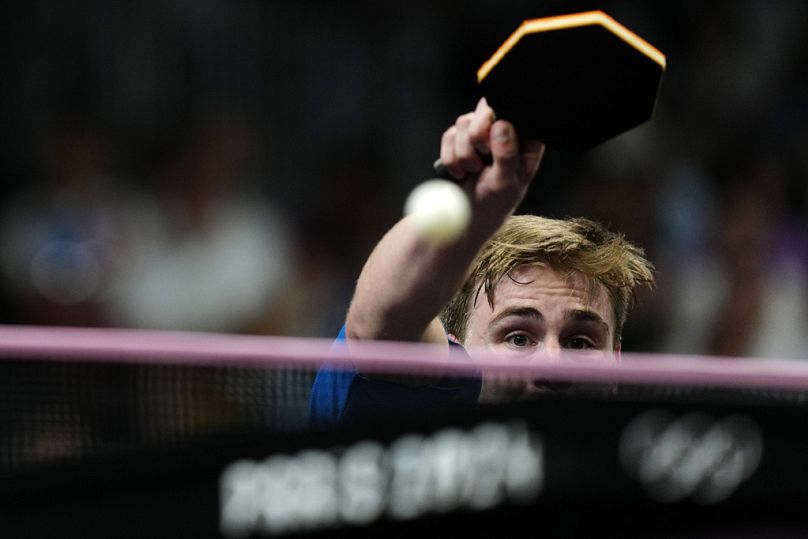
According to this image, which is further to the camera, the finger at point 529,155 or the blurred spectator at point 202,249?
the blurred spectator at point 202,249

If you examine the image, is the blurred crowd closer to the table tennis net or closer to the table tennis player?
the table tennis player

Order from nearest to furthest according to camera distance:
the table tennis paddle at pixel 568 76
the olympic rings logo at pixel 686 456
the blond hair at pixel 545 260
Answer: the olympic rings logo at pixel 686 456 → the table tennis paddle at pixel 568 76 → the blond hair at pixel 545 260

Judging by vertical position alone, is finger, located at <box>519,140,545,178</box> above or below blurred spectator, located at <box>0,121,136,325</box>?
above

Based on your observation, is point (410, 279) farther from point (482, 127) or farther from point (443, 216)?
point (482, 127)

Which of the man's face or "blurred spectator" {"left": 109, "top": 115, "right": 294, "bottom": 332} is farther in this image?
"blurred spectator" {"left": 109, "top": 115, "right": 294, "bottom": 332}

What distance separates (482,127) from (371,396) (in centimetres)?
40

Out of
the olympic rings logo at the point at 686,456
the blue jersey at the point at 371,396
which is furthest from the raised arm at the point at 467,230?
the olympic rings logo at the point at 686,456

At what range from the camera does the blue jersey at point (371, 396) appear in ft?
4.90

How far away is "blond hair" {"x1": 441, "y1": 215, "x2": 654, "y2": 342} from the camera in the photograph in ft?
7.77

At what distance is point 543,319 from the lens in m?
2.26

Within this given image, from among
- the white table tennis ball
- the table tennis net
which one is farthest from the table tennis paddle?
the table tennis net

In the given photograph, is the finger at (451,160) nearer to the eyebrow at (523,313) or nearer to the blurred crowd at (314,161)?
the eyebrow at (523,313)

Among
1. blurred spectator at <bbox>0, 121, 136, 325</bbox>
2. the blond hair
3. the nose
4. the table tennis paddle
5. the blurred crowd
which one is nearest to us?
the table tennis paddle

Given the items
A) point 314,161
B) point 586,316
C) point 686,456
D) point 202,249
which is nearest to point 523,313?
point 586,316
